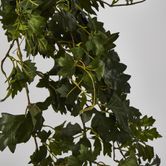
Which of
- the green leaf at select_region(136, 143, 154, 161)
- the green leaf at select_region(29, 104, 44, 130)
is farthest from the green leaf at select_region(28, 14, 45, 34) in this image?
the green leaf at select_region(136, 143, 154, 161)

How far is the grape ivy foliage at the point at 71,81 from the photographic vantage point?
2.13ft

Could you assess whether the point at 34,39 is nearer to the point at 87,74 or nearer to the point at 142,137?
the point at 87,74

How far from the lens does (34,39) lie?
706 millimetres

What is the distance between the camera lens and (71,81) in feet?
2.29

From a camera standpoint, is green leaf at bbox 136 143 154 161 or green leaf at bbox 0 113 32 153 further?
green leaf at bbox 136 143 154 161

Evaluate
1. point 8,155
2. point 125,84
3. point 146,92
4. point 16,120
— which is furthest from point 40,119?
point 146,92

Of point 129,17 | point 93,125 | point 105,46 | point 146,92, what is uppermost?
point 129,17

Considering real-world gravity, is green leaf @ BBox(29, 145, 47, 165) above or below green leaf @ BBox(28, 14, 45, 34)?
below

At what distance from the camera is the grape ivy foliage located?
65 centimetres

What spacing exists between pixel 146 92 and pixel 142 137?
0.56m

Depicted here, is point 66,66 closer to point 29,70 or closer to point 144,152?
point 29,70

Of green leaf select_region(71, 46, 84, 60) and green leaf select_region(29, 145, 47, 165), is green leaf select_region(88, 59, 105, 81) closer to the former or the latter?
green leaf select_region(71, 46, 84, 60)

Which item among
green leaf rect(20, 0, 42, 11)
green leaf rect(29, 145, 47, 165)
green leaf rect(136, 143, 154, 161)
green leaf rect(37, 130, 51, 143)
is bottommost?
green leaf rect(29, 145, 47, 165)

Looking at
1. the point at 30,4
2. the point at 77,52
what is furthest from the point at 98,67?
the point at 30,4
